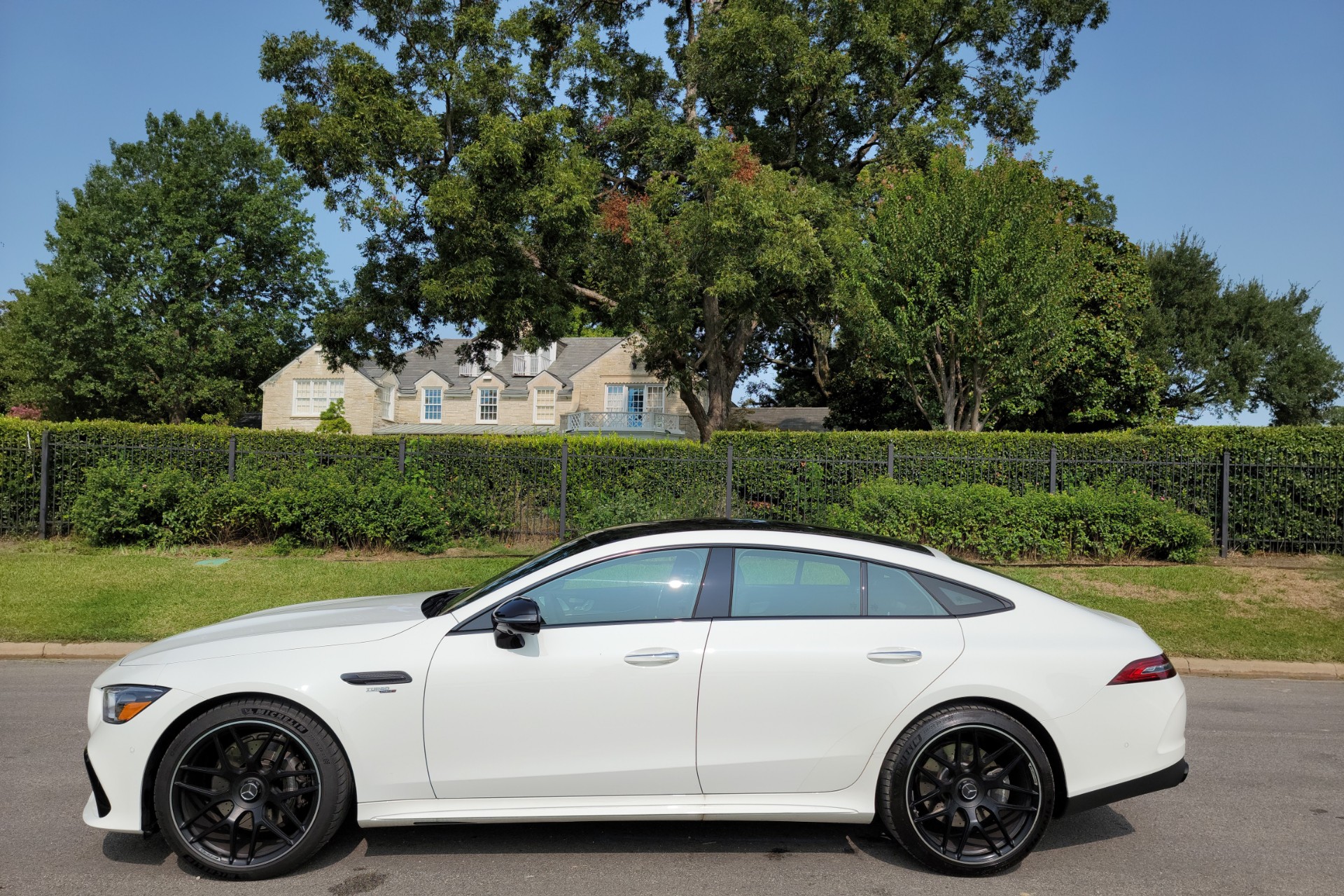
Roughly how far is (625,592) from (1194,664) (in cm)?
727

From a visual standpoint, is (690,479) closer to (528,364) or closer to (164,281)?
(164,281)

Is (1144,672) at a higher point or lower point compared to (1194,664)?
higher

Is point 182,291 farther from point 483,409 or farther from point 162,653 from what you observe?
point 162,653

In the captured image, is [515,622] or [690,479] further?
[690,479]

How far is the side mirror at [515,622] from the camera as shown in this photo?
3.71m

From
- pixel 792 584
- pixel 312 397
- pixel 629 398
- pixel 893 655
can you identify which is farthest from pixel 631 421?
pixel 893 655

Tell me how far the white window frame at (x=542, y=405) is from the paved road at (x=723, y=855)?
44860 mm

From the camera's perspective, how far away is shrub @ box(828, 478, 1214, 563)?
Answer: 42.3 feet

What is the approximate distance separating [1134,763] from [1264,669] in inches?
241

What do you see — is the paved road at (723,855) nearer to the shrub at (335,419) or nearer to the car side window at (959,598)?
the car side window at (959,598)

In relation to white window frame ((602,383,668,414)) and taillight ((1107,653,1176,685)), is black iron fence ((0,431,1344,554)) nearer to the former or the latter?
Result: taillight ((1107,653,1176,685))

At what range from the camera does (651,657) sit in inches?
148

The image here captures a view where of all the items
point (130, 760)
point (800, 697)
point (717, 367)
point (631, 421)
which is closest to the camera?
point (130, 760)

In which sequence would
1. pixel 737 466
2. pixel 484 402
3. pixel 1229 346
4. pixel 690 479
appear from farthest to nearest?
pixel 484 402
pixel 1229 346
pixel 737 466
pixel 690 479
